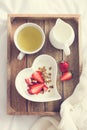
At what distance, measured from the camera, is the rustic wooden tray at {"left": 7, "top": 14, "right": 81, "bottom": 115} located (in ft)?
2.52

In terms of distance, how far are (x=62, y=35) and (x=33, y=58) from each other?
0.22 feet

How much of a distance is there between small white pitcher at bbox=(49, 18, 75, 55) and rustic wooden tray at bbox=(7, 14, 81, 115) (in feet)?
0.05

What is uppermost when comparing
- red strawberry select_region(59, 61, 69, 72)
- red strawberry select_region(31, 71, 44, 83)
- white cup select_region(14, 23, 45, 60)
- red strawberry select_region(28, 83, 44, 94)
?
white cup select_region(14, 23, 45, 60)

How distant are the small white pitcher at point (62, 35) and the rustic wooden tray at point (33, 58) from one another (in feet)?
0.05

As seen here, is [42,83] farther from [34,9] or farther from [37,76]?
[34,9]

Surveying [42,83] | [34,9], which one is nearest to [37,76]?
[42,83]

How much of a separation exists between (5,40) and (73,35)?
13 centimetres

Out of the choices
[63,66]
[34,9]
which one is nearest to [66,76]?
[63,66]

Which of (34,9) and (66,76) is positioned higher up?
(34,9)

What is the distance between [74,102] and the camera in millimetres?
766

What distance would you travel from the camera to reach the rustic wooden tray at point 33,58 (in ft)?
2.52

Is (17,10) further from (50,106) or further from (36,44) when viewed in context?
(50,106)

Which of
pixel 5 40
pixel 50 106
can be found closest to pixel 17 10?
pixel 5 40

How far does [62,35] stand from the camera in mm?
776
